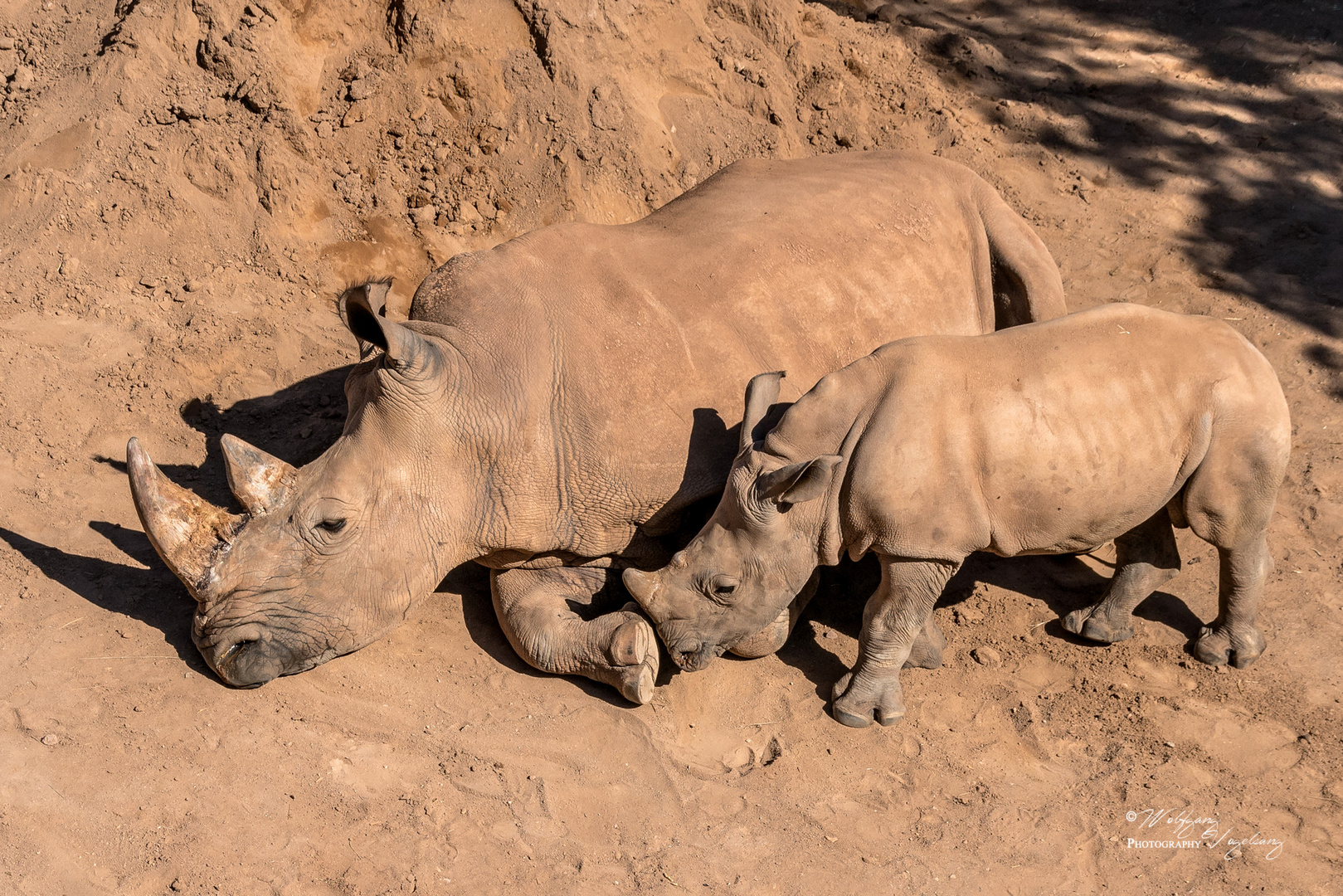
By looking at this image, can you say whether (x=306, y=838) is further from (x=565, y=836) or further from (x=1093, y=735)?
(x=1093, y=735)

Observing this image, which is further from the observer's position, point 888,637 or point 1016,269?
point 1016,269

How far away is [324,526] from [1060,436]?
308cm

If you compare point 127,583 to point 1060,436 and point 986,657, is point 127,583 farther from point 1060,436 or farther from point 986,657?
point 1060,436

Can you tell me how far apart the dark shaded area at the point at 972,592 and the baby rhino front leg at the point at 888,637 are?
10.9 inches

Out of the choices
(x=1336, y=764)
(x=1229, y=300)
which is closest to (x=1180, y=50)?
(x=1229, y=300)

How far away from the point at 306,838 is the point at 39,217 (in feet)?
14.4

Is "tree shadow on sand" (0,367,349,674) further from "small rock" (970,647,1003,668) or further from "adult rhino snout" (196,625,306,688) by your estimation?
"small rock" (970,647,1003,668)

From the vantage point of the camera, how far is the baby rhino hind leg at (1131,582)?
538 cm

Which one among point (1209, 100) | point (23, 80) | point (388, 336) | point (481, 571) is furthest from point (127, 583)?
point (1209, 100)

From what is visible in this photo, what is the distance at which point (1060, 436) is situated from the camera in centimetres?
466

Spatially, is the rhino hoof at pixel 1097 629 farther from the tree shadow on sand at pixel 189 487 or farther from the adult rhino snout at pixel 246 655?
the tree shadow on sand at pixel 189 487

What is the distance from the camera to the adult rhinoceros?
440 cm

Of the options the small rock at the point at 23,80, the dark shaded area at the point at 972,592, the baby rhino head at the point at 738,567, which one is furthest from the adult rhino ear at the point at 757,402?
the small rock at the point at 23,80

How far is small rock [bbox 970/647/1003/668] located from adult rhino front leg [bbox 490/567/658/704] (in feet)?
5.28
